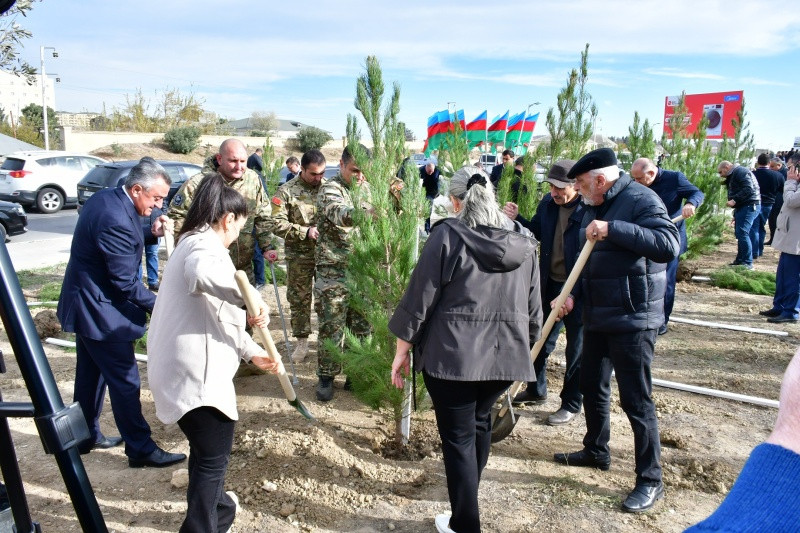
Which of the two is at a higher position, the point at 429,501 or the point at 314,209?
the point at 314,209

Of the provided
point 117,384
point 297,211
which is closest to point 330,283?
point 297,211

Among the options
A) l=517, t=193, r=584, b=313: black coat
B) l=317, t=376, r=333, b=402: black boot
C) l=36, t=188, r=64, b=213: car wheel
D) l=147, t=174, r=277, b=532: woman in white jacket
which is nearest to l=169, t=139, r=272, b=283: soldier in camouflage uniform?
l=317, t=376, r=333, b=402: black boot

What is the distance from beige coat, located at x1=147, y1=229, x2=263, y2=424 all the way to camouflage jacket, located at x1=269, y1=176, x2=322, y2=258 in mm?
2751

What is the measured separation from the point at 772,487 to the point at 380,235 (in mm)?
3089

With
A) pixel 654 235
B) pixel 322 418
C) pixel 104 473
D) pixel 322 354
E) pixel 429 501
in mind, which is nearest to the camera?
pixel 654 235

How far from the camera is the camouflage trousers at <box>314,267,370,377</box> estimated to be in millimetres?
4805

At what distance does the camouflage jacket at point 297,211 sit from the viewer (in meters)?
5.36

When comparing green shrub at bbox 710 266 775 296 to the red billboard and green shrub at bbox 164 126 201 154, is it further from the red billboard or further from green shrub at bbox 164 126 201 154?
green shrub at bbox 164 126 201 154

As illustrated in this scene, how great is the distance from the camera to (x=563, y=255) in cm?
454

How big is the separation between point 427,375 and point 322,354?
224cm

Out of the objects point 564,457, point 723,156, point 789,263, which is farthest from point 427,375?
point 723,156

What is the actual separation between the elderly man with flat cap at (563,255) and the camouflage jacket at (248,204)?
7.55ft

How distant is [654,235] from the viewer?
10.1ft

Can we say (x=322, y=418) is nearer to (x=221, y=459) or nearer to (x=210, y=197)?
(x=221, y=459)
